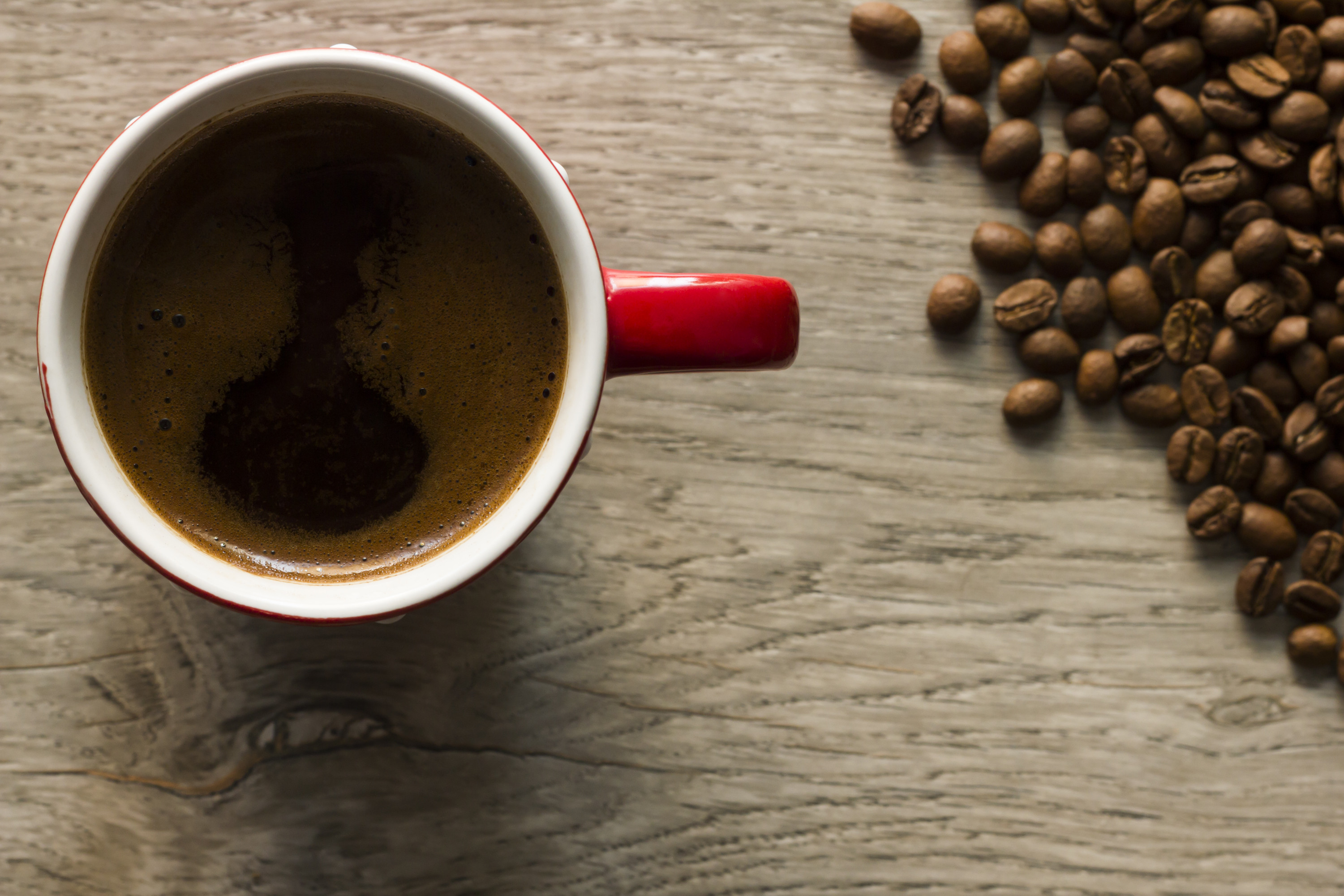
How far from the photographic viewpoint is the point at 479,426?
65cm

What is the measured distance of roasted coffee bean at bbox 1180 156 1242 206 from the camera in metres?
0.84

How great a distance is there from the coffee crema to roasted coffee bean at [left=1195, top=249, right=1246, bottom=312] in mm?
579

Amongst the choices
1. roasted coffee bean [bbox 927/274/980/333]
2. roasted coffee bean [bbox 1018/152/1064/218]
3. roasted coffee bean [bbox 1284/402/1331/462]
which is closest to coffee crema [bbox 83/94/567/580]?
roasted coffee bean [bbox 927/274/980/333]

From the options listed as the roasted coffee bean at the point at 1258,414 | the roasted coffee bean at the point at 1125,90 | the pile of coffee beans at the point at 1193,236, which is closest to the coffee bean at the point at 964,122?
the pile of coffee beans at the point at 1193,236

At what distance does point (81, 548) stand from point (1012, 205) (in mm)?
822

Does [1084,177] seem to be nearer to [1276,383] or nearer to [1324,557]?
[1276,383]

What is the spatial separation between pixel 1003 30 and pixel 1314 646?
59 cm

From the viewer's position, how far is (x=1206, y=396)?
838 mm

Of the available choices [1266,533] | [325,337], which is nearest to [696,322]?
[325,337]

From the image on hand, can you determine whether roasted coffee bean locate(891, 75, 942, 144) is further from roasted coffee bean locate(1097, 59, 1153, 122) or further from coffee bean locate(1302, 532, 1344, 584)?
coffee bean locate(1302, 532, 1344, 584)

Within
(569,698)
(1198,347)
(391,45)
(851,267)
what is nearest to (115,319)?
(391,45)

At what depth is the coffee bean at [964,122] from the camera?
0.81 metres

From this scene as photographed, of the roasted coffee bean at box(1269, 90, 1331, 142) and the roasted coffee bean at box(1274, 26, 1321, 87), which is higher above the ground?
the roasted coffee bean at box(1274, 26, 1321, 87)

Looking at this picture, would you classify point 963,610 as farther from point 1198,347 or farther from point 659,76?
point 659,76
